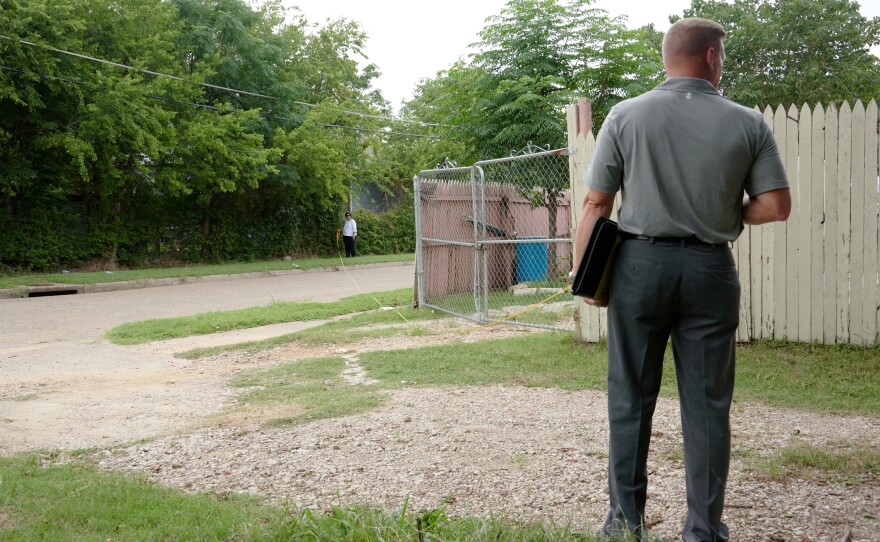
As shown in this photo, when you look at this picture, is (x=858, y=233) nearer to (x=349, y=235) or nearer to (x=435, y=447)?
(x=435, y=447)

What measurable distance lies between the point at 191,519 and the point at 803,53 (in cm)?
4101

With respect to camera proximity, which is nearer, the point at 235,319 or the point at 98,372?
the point at 98,372

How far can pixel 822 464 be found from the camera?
407cm

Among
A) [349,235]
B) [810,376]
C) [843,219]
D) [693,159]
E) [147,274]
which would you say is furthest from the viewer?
[349,235]

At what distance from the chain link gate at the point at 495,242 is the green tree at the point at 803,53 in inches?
927

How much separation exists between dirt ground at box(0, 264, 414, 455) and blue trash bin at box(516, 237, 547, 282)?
359cm

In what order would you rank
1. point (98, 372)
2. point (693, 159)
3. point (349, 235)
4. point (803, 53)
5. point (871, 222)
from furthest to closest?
point (803, 53) < point (349, 235) < point (98, 372) < point (871, 222) < point (693, 159)

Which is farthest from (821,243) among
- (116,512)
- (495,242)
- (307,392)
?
(116,512)

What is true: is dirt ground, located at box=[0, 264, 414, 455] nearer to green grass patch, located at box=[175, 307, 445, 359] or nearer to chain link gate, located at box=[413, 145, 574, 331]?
green grass patch, located at box=[175, 307, 445, 359]

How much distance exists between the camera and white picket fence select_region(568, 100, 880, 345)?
22.5ft

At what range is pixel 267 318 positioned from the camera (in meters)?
11.7

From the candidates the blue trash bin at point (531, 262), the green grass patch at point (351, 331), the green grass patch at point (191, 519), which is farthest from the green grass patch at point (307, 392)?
the blue trash bin at point (531, 262)

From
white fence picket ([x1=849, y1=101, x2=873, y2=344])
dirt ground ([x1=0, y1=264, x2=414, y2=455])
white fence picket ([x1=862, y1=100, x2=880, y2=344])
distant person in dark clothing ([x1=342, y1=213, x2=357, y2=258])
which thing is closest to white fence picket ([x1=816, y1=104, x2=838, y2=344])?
white fence picket ([x1=849, y1=101, x2=873, y2=344])

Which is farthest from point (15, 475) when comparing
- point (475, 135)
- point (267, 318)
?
point (475, 135)
